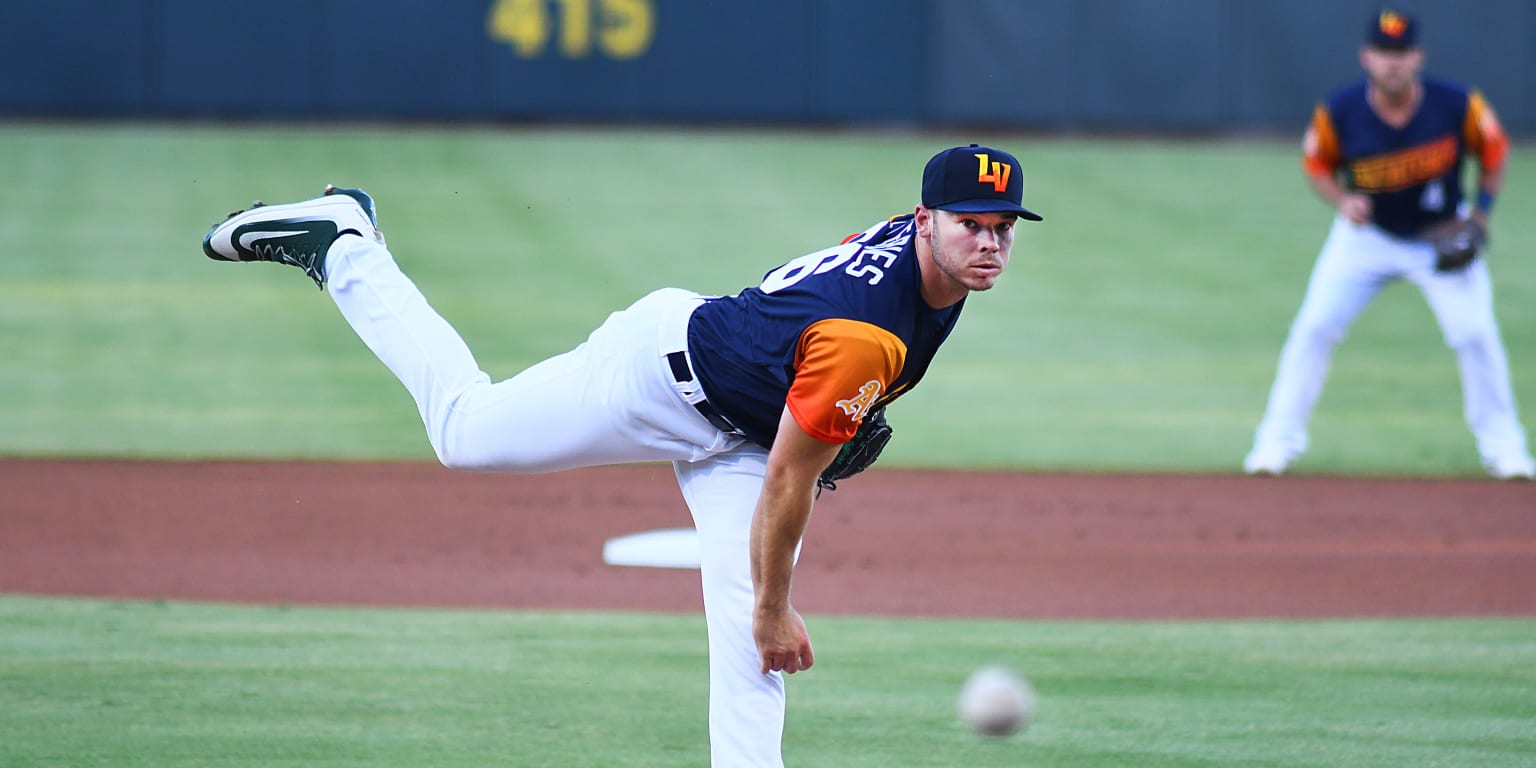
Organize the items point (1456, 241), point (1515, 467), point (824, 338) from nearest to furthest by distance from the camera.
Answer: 1. point (824, 338)
2. point (1456, 241)
3. point (1515, 467)

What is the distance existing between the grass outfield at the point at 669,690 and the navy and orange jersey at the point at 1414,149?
3.08 metres

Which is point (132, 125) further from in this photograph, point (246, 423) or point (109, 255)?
point (246, 423)

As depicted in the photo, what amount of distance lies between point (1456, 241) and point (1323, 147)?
86 cm

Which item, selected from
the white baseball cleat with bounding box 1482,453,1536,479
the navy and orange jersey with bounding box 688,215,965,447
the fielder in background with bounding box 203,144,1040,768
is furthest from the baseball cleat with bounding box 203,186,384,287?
the white baseball cleat with bounding box 1482,453,1536,479

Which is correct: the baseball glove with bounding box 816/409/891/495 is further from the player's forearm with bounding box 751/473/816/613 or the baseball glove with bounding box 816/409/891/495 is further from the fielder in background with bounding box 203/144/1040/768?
the player's forearm with bounding box 751/473/816/613

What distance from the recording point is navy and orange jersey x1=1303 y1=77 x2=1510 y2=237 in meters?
9.37

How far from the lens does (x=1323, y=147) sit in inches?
379

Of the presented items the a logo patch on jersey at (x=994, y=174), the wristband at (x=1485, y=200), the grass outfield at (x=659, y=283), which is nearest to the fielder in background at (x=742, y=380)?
the a logo patch on jersey at (x=994, y=174)

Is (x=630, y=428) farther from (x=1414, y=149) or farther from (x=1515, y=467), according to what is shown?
(x=1515, y=467)

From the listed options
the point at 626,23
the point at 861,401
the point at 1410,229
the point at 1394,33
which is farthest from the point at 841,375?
the point at 626,23

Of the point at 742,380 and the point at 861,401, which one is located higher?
the point at 861,401

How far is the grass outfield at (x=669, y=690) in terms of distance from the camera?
17.3 ft

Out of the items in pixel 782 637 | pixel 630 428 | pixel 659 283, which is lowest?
pixel 659 283

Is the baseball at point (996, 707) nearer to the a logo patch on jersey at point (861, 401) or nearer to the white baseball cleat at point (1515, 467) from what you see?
the a logo patch on jersey at point (861, 401)
